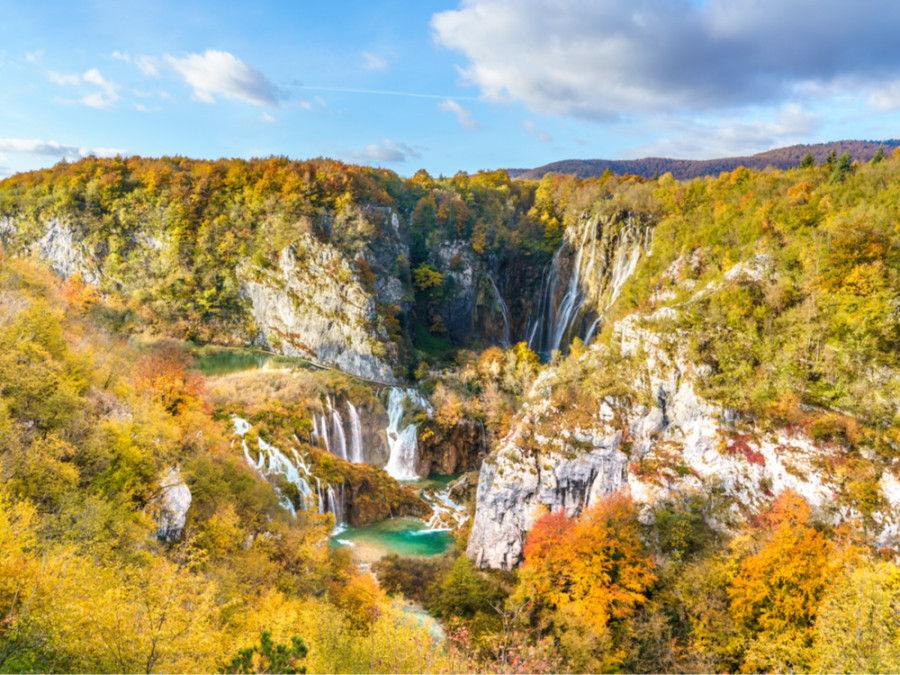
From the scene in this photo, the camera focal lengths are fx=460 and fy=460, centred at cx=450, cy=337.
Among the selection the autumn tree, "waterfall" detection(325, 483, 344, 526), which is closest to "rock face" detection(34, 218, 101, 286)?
"waterfall" detection(325, 483, 344, 526)

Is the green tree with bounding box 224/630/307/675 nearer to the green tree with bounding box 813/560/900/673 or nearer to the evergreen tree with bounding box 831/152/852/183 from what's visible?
the green tree with bounding box 813/560/900/673

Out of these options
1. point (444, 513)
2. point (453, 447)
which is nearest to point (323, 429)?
point (453, 447)

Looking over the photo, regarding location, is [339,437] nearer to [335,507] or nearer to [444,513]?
[335,507]

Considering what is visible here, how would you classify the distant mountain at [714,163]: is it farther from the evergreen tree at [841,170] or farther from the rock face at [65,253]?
the rock face at [65,253]

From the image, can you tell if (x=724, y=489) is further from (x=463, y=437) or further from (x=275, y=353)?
(x=275, y=353)

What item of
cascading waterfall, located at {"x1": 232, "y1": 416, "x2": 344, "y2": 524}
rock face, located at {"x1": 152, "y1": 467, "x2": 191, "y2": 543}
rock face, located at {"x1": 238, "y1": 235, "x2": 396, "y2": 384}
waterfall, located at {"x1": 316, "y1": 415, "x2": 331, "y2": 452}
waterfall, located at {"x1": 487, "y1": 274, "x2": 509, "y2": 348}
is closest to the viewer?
rock face, located at {"x1": 152, "y1": 467, "x2": 191, "y2": 543}

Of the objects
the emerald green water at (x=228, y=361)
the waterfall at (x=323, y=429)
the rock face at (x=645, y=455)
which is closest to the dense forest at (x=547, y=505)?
the rock face at (x=645, y=455)
